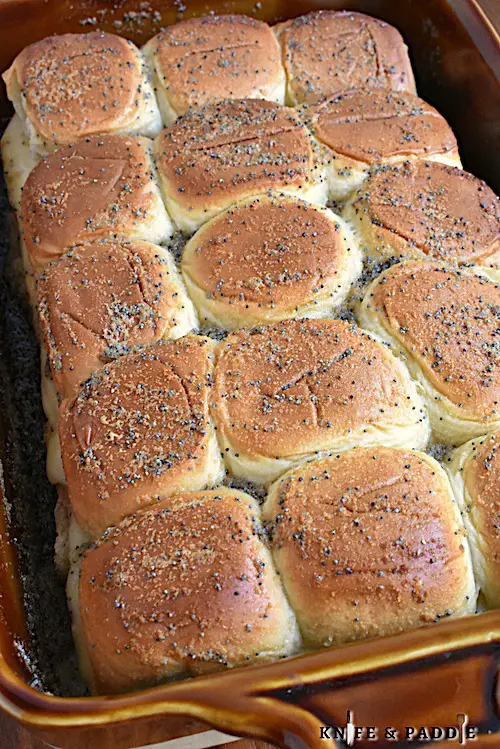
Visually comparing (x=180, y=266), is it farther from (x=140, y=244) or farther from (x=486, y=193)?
(x=486, y=193)

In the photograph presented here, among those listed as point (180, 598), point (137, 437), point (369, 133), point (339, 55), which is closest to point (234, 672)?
point (180, 598)

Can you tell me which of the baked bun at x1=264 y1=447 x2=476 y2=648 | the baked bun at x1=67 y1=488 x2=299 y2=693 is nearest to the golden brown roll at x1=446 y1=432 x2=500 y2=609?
the baked bun at x1=264 y1=447 x2=476 y2=648

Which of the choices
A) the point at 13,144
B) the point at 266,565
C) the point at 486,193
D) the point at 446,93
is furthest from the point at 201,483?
the point at 446,93

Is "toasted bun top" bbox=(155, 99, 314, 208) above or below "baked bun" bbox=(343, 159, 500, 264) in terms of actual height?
above

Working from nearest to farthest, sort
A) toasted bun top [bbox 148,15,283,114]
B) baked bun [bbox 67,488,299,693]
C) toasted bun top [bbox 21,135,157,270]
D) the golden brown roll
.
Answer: baked bun [bbox 67,488,299,693] → the golden brown roll → toasted bun top [bbox 21,135,157,270] → toasted bun top [bbox 148,15,283,114]

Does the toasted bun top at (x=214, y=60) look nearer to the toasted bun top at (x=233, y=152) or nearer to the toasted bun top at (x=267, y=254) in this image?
the toasted bun top at (x=233, y=152)

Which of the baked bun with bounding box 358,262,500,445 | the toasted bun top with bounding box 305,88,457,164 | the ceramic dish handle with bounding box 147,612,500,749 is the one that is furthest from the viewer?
the toasted bun top with bounding box 305,88,457,164

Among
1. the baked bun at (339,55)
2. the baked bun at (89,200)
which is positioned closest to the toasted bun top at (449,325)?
the baked bun at (89,200)

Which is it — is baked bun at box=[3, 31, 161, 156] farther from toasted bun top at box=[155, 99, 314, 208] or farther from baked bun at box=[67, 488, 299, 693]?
baked bun at box=[67, 488, 299, 693]
